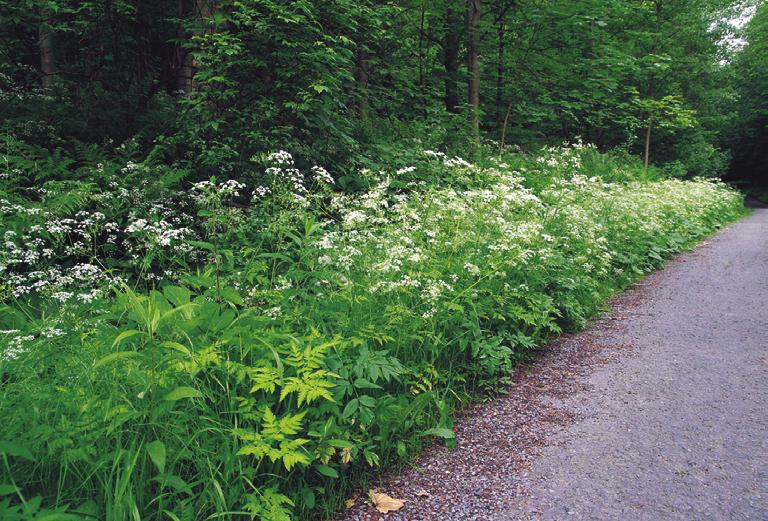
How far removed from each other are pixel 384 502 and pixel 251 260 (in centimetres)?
165

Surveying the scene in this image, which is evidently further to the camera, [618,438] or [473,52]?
[473,52]

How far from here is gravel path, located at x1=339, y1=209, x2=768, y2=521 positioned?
2.31 meters

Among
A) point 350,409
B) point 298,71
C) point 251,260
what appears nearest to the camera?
point 350,409

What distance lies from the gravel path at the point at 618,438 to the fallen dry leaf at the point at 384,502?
0.03 metres

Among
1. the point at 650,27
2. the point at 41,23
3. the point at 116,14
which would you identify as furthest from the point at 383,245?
the point at 650,27

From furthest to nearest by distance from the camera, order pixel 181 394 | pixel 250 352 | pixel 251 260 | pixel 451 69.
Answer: pixel 451 69
pixel 251 260
pixel 250 352
pixel 181 394

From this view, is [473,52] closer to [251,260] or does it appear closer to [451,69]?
[451,69]

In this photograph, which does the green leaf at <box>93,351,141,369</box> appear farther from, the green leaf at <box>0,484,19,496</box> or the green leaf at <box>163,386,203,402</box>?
the green leaf at <box>0,484,19,496</box>

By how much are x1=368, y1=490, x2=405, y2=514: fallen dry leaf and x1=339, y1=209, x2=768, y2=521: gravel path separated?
0.10 ft

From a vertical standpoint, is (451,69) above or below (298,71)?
above

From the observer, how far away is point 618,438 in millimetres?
2893

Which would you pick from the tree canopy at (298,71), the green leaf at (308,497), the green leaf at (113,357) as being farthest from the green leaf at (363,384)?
the tree canopy at (298,71)

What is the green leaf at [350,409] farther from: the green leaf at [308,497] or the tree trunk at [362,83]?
the tree trunk at [362,83]

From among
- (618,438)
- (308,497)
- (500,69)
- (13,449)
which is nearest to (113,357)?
(13,449)
